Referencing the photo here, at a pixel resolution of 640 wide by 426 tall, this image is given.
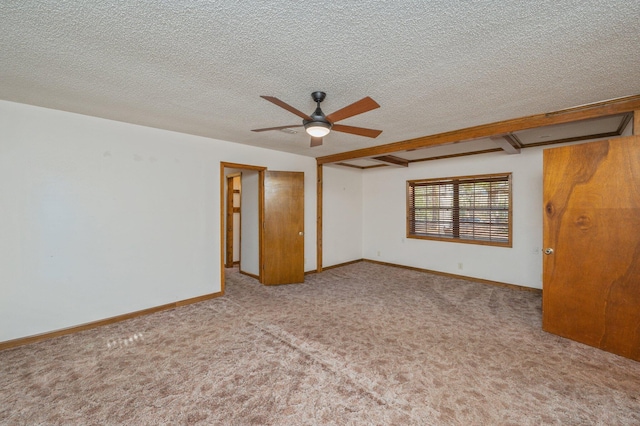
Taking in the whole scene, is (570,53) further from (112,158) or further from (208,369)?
(112,158)

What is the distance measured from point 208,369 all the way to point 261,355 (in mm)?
464

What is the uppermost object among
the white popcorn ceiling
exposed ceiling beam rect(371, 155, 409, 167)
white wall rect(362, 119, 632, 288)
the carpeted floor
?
the white popcorn ceiling

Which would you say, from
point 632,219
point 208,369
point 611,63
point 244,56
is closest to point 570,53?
point 611,63

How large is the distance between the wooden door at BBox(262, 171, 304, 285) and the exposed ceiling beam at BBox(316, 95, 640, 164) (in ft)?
5.17

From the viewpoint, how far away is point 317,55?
1.81 meters

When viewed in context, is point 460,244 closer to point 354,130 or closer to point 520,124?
point 520,124

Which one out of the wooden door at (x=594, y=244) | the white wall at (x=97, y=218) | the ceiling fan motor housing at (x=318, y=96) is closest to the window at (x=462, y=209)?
the wooden door at (x=594, y=244)

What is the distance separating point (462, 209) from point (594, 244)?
8.59 ft

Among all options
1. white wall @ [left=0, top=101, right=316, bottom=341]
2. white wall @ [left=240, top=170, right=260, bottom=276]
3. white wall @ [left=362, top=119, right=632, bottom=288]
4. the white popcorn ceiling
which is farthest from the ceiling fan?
white wall @ [left=362, top=119, right=632, bottom=288]

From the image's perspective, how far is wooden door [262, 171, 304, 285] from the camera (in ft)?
15.7

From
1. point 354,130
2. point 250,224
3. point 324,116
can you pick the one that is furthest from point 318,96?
point 250,224

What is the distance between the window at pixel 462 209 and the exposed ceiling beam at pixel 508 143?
0.51m

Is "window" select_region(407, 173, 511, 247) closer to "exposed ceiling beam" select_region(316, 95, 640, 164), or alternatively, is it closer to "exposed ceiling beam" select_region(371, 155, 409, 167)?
"exposed ceiling beam" select_region(371, 155, 409, 167)

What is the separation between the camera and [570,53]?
5.94 ft
